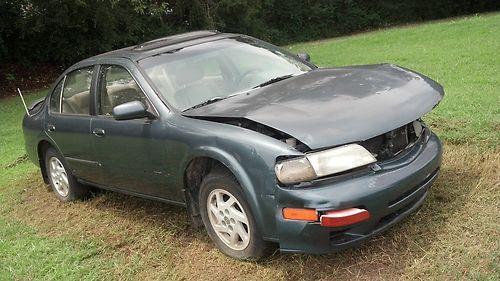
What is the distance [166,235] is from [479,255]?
2488 mm

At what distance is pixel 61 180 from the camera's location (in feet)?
20.3

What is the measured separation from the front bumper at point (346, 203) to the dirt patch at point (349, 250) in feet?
1.07

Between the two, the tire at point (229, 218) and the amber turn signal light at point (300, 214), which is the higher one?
the amber turn signal light at point (300, 214)

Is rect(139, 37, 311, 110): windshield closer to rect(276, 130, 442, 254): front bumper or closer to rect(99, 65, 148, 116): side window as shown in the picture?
rect(99, 65, 148, 116): side window

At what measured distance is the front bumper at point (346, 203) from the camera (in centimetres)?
341

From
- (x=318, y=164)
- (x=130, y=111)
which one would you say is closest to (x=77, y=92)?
(x=130, y=111)

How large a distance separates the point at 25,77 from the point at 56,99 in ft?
47.5

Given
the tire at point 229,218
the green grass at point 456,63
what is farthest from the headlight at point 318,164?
the green grass at point 456,63

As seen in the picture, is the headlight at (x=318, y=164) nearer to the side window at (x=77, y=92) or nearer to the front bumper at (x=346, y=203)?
the front bumper at (x=346, y=203)

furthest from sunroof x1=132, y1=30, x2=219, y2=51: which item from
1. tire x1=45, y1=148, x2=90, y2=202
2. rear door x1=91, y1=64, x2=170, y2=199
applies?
tire x1=45, y1=148, x2=90, y2=202

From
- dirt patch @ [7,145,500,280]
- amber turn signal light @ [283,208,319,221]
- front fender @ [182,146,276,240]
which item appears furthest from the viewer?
dirt patch @ [7,145,500,280]

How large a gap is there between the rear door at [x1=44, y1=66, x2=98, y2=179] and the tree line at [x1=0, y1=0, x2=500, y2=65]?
10.2 meters

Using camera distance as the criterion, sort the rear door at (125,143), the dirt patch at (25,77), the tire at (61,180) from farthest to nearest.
A: the dirt patch at (25,77) → the tire at (61,180) → the rear door at (125,143)

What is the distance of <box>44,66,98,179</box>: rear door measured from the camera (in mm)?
5340
